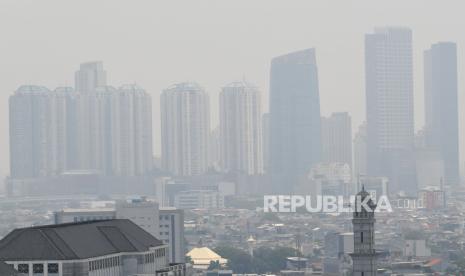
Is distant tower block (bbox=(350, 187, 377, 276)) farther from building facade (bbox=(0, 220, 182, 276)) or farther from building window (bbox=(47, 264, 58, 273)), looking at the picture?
building window (bbox=(47, 264, 58, 273))

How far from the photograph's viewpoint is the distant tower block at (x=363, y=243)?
89.4m

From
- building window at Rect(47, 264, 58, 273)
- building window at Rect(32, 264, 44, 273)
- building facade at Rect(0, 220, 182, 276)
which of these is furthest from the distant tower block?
building window at Rect(32, 264, 44, 273)

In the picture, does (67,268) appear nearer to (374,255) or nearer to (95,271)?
(95,271)

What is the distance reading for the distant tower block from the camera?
89438 mm

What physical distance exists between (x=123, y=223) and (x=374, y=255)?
26.2 metres

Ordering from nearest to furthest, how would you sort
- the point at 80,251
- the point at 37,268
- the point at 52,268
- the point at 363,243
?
the point at 363,243 → the point at 37,268 → the point at 52,268 → the point at 80,251

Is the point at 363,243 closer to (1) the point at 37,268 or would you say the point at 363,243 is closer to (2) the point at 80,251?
(2) the point at 80,251

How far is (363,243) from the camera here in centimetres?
8981

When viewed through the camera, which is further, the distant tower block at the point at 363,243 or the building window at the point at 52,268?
the building window at the point at 52,268

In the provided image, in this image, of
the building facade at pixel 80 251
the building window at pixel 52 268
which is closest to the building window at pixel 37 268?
the building facade at pixel 80 251

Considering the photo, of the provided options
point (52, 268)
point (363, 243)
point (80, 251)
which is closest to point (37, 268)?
point (52, 268)

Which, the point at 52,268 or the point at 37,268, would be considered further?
the point at 52,268

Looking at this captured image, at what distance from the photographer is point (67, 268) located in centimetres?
9856

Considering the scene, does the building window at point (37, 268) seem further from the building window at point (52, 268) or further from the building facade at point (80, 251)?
the building window at point (52, 268)
